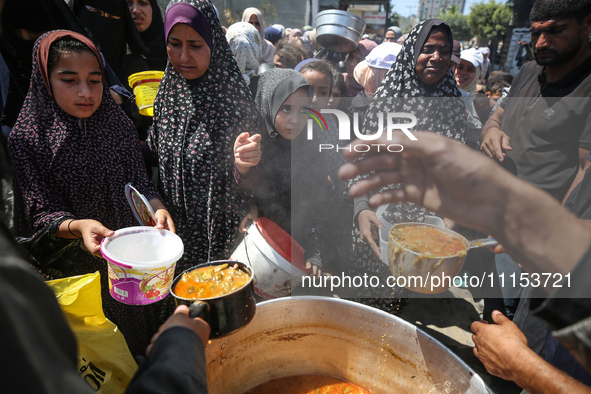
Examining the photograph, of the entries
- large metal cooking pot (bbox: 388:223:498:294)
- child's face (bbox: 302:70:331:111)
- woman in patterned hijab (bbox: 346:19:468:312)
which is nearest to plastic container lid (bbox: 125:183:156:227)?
large metal cooking pot (bbox: 388:223:498:294)

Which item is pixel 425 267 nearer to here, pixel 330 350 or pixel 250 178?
pixel 330 350

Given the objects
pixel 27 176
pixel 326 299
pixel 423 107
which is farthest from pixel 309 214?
pixel 27 176

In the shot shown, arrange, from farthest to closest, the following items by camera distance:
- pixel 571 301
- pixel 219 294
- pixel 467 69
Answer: pixel 467 69
pixel 219 294
pixel 571 301

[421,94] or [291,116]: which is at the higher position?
[421,94]

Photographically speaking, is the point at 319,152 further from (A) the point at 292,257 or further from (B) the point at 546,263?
(B) the point at 546,263

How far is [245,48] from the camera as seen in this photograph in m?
3.94

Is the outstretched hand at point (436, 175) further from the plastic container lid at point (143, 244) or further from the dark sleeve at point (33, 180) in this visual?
the dark sleeve at point (33, 180)

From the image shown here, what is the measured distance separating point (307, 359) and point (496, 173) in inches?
52.5

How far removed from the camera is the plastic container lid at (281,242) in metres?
1.65

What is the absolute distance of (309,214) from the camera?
2.32 metres

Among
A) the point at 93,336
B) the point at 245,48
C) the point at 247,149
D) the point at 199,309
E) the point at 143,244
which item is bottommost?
the point at 93,336

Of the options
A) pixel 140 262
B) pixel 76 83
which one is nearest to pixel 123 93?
pixel 76 83

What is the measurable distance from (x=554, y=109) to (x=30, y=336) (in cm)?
322

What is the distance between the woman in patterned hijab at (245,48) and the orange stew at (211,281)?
2923 millimetres
